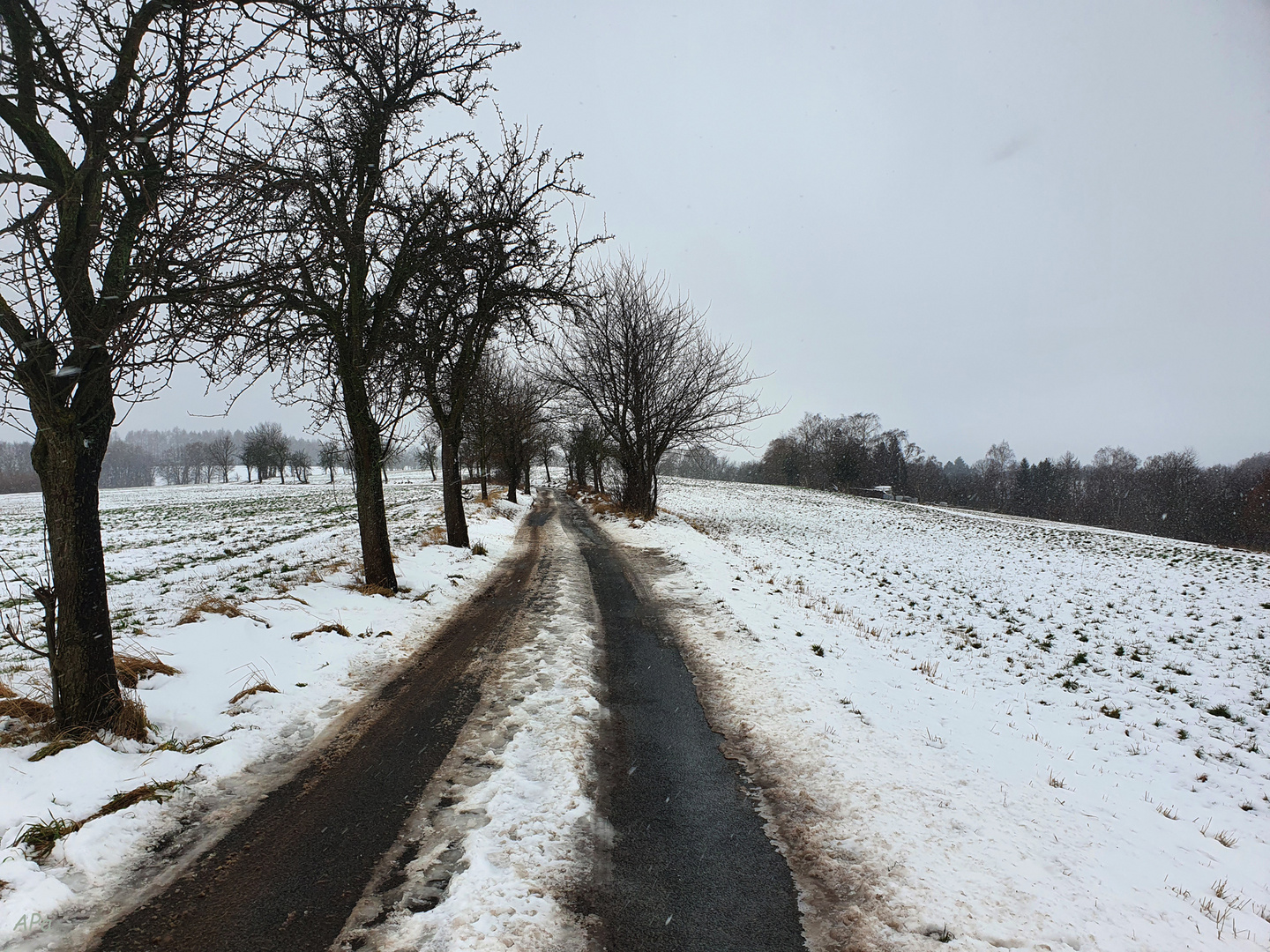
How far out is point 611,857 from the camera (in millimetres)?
2922

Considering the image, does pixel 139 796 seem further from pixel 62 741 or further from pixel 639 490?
pixel 639 490

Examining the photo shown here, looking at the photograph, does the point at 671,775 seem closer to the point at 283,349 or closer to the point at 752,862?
the point at 752,862

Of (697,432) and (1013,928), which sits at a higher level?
(697,432)

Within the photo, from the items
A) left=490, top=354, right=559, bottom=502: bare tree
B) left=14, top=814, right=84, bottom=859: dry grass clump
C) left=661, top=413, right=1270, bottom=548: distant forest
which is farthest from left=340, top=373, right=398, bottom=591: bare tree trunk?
left=661, top=413, right=1270, bottom=548: distant forest

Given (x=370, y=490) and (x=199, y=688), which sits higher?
(x=370, y=490)

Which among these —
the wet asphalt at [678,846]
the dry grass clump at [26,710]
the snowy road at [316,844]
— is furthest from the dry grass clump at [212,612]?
the wet asphalt at [678,846]

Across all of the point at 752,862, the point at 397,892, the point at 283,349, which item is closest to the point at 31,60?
the point at 283,349

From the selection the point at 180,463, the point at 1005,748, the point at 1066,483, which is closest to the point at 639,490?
the point at 1005,748

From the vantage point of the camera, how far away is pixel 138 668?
448cm

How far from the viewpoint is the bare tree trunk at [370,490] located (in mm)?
8039

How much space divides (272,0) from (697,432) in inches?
740

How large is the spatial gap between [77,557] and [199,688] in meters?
1.50

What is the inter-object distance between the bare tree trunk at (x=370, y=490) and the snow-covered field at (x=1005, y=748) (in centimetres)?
492

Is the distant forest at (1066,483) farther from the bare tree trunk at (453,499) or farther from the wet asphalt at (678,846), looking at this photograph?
the wet asphalt at (678,846)
